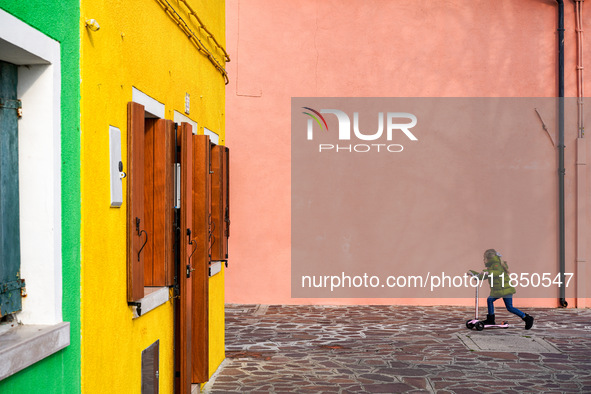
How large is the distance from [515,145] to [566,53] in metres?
1.97

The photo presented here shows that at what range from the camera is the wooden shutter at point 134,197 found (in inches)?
188

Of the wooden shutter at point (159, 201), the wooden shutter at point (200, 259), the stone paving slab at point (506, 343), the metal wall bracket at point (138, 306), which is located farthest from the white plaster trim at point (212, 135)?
the stone paving slab at point (506, 343)

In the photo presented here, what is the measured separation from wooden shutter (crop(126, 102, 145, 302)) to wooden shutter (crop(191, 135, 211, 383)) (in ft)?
6.70

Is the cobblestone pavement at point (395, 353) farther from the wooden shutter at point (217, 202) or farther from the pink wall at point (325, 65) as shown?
the pink wall at point (325, 65)

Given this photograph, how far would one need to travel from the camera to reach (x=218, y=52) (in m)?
8.38

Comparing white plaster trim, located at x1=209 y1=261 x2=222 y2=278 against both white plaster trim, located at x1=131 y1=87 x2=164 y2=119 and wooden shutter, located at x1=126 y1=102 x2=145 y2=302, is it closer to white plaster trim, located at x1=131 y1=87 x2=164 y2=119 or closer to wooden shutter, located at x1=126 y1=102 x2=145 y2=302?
white plaster trim, located at x1=131 y1=87 x2=164 y2=119

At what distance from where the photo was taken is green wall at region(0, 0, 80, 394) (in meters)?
3.64

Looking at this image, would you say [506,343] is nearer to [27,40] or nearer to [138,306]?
[138,306]

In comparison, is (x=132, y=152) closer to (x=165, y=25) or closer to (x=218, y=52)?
(x=165, y=25)

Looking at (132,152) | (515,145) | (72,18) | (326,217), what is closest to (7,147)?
(72,18)

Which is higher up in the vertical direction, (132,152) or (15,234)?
(132,152)

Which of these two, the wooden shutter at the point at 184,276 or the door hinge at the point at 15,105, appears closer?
the door hinge at the point at 15,105

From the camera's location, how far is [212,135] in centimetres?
816

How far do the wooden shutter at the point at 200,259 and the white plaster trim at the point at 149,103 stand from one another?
3.97 ft
